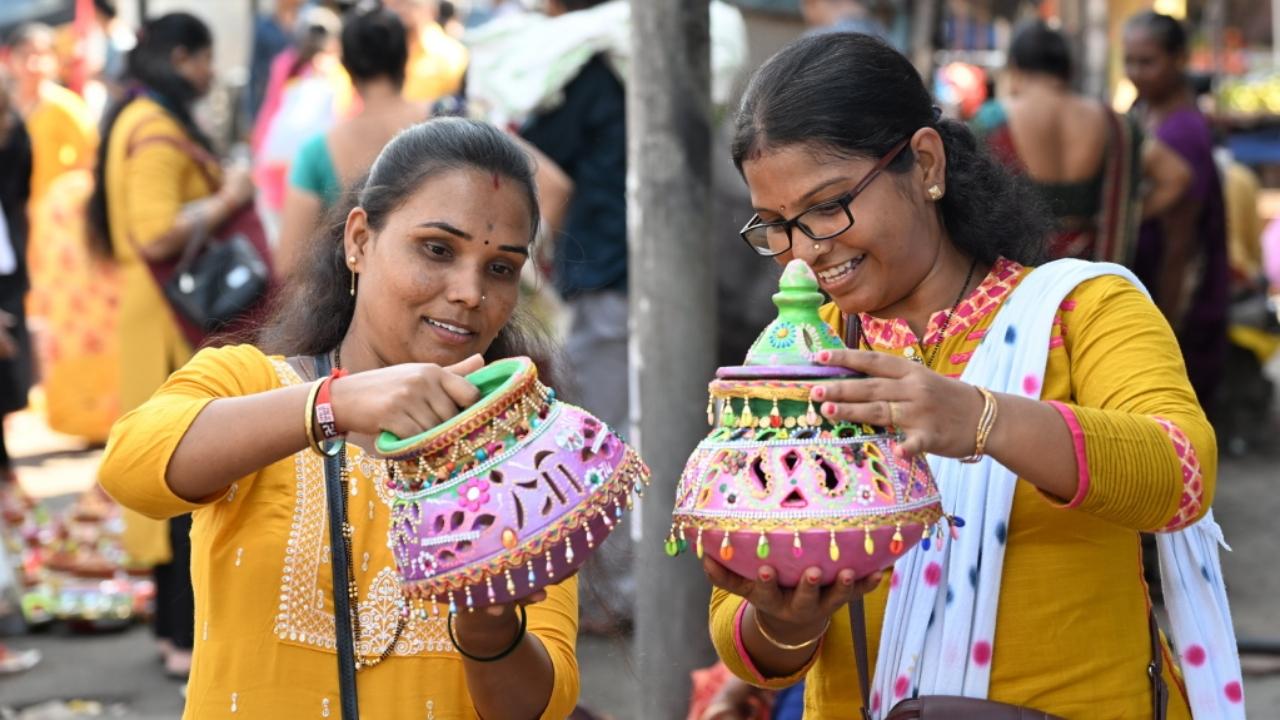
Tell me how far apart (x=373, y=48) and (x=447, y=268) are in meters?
3.42

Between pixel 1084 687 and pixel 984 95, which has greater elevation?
pixel 1084 687

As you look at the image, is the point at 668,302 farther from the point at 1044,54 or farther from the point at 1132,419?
the point at 1044,54

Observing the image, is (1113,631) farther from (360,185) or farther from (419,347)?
(360,185)

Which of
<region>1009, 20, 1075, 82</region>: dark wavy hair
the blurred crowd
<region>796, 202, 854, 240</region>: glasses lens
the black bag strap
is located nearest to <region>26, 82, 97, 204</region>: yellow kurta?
the blurred crowd

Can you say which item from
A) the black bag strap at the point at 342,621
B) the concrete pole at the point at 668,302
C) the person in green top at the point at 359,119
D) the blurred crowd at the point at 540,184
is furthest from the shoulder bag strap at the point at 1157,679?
the person in green top at the point at 359,119

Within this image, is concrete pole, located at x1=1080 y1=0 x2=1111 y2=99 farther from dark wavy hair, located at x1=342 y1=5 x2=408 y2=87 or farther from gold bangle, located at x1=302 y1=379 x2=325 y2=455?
gold bangle, located at x1=302 y1=379 x2=325 y2=455

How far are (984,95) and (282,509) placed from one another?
8.88 meters

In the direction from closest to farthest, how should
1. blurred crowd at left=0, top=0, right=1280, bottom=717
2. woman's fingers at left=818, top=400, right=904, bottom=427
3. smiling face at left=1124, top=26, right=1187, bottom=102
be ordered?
woman's fingers at left=818, top=400, right=904, bottom=427
blurred crowd at left=0, top=0, right=1280, bottom=717
smiling face at left=1124, top=26, right=1187, bottom=102

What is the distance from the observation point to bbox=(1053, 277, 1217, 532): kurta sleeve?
1994mm

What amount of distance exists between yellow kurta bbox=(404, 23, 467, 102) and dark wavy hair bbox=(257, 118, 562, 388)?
5525mm

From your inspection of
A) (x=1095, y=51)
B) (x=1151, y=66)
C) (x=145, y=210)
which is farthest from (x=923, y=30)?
(x=145, y=210)

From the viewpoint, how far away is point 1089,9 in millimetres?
11922

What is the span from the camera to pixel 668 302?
4.12m

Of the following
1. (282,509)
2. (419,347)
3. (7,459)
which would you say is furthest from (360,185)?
(7,459)
